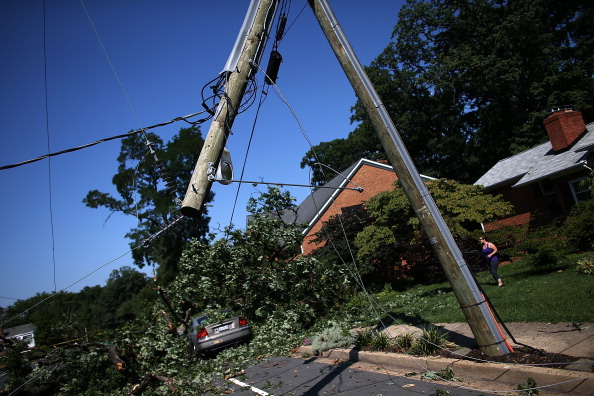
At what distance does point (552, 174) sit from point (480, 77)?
1843 cm

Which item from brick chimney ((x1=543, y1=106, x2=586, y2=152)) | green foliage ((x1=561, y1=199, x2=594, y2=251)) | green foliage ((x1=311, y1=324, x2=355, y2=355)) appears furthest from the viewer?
brick chimney ((x1=543, y1=106, x2=586, y2=152))

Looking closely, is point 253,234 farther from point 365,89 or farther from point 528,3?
point 528,3

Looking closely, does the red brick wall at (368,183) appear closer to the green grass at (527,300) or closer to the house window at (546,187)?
the house window at (546,187)

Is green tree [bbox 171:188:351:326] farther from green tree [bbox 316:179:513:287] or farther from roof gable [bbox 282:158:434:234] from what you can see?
roof gable [bbox 282:158:434:234]

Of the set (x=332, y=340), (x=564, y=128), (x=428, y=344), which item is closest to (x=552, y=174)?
(x=564, y=128)

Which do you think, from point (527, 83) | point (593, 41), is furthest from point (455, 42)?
point (593, 41)

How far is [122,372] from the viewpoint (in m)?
8.55

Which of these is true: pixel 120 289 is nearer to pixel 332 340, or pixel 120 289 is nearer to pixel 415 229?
pixel 415 229

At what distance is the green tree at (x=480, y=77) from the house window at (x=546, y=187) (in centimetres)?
1346

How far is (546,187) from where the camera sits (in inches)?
766

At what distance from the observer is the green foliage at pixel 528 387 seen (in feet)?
14.0

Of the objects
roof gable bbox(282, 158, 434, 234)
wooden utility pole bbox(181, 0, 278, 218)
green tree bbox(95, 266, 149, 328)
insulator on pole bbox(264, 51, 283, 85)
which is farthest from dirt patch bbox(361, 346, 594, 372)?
green tree bbox(95, 266, 149, 328)

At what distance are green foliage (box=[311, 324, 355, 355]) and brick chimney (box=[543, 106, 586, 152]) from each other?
1601 centimetres

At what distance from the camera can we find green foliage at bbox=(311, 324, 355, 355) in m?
8.45
